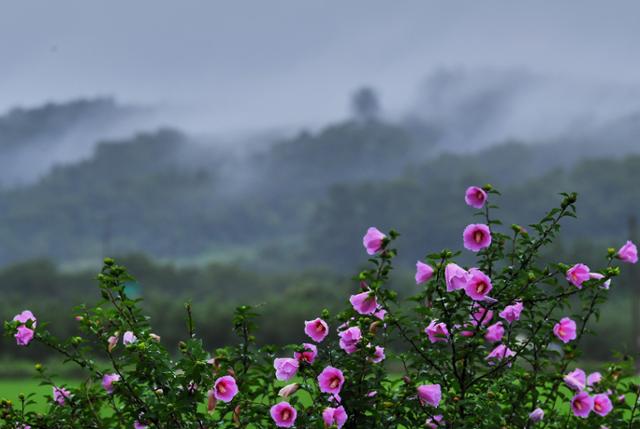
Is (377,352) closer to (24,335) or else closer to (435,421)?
(435,421)

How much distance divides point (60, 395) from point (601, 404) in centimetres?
236

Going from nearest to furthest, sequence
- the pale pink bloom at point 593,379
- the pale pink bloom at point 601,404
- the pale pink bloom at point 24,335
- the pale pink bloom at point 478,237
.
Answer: the pale pink bloom at point 478,237 → the pale pink bloom at point 24,335 → the pale pink bloom at point 601,404 → the pale pink bloom at point 593,379

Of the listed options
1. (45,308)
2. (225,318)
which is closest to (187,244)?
(45,308)

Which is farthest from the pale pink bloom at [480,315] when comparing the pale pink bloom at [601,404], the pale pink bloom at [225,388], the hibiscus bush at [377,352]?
the pale pink bloom at [225,388]

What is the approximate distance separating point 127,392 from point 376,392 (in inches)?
38.8

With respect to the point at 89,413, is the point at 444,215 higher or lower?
lower

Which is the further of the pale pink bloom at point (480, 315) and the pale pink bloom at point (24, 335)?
the pale pink bloom at point (24, 335)

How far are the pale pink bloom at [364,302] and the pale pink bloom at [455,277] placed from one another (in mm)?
297

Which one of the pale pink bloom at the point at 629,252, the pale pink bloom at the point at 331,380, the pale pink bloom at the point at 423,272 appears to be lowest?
the pale pink bloom at the point at 331,380

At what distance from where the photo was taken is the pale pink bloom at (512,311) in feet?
11.8

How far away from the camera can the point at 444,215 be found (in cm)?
12394

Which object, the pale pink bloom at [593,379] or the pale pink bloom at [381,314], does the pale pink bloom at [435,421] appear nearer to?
the pale pink bloom at [381,314]

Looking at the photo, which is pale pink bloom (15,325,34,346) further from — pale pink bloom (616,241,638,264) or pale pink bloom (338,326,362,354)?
pale pink bloom (616,241,638,264)

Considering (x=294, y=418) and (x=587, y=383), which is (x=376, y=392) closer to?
(x=294, y=418)
